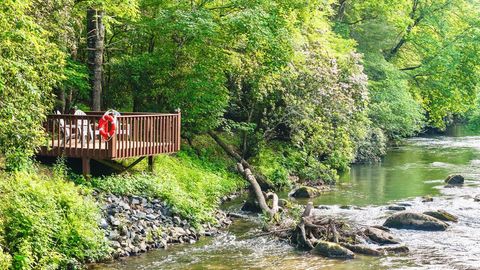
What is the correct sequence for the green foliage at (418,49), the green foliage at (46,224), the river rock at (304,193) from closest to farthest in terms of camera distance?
the green foliage at (46,224), the river rock at (304,193), the green foliage at (418,49)

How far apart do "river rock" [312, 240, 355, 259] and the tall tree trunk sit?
937 centimetres

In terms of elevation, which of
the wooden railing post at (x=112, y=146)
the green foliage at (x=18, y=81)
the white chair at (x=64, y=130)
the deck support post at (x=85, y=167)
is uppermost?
the green foliage at (x=18, y=81)

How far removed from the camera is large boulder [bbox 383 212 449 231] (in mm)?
16594

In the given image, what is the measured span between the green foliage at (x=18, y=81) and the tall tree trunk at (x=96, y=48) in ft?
21.1

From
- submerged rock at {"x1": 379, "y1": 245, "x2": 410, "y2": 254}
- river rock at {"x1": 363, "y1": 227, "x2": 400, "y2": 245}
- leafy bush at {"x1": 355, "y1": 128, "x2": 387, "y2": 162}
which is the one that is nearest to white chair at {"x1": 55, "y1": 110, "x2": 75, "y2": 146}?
river rock at {"x1": 363, "y1": 227, "x2": 400, "y2": 245}

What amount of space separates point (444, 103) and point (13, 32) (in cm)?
3206

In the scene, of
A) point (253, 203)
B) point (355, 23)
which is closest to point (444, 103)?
point (355, 23)

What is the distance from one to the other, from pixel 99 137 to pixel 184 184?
4.26 meters

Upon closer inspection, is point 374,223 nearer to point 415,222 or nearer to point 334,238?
point 415,222

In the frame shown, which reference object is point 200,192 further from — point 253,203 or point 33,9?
point 33,9

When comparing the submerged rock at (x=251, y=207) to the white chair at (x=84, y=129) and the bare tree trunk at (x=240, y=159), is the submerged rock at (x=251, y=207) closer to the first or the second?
the bare tree trunk at (x=240, y=159)

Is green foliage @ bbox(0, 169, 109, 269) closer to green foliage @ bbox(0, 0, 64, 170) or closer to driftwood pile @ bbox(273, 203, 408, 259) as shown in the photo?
green foliage @ bbox(0, 0, 64, 170)

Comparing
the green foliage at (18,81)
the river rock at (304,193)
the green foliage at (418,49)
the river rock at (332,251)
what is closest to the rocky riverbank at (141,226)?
the green foliage at (18,81)

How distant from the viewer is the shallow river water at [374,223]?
13.1 metres
